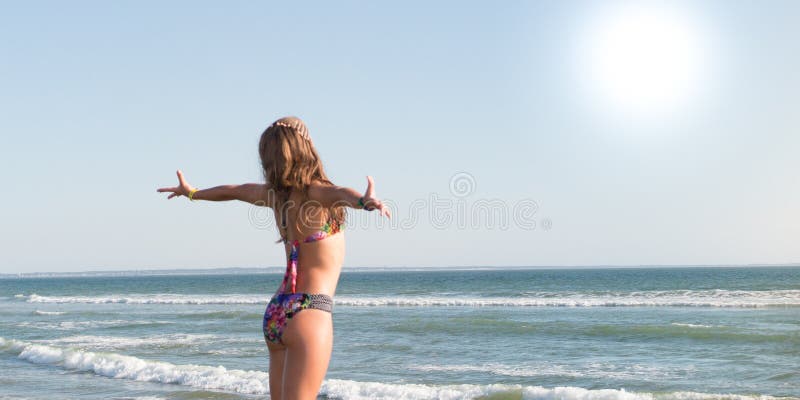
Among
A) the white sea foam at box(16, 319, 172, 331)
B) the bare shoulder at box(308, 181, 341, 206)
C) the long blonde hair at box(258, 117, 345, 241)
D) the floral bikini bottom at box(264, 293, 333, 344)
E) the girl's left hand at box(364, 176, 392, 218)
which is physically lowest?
the white sea foam at box(16, 319, 172, 331)

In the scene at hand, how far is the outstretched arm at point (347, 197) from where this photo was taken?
2654 mm

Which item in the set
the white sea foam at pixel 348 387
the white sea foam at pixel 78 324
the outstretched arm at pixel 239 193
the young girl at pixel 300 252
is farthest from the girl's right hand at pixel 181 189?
the white sea foam at pixel 78 324

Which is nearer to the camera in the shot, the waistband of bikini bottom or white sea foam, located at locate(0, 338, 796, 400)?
the waistband of bikini bottom

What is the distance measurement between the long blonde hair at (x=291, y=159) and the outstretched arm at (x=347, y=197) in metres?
0.05

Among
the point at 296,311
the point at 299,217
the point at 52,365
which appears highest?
the point at 299,217

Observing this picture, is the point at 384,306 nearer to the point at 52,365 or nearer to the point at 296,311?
the point at 52,365

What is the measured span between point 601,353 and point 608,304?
50.9 feet

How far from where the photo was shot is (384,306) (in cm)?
3136

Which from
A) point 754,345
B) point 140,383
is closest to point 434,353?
point 140,383

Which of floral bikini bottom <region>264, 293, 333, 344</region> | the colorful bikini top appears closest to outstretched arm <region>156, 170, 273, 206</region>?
the colorful bikini top

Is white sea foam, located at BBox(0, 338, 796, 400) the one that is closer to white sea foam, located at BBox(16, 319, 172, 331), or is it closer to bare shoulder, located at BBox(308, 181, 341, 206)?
bare shoulder, located at BBox(308, 181, 341, 206)

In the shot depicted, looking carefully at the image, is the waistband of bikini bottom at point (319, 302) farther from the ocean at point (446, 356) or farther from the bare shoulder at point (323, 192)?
the ocean at point (446, 356)

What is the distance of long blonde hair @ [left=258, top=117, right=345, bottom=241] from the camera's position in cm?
297

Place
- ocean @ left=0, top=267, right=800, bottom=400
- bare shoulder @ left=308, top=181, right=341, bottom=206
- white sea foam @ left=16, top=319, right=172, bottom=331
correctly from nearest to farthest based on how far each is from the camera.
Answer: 1. bare shoulder @ left=308, top=181, right=341, bottom=206
2. ocean @ left=0, top=267, right=800, bottom=400
3. white sea foam @ left=16, top=319, right=172, bottom=331
